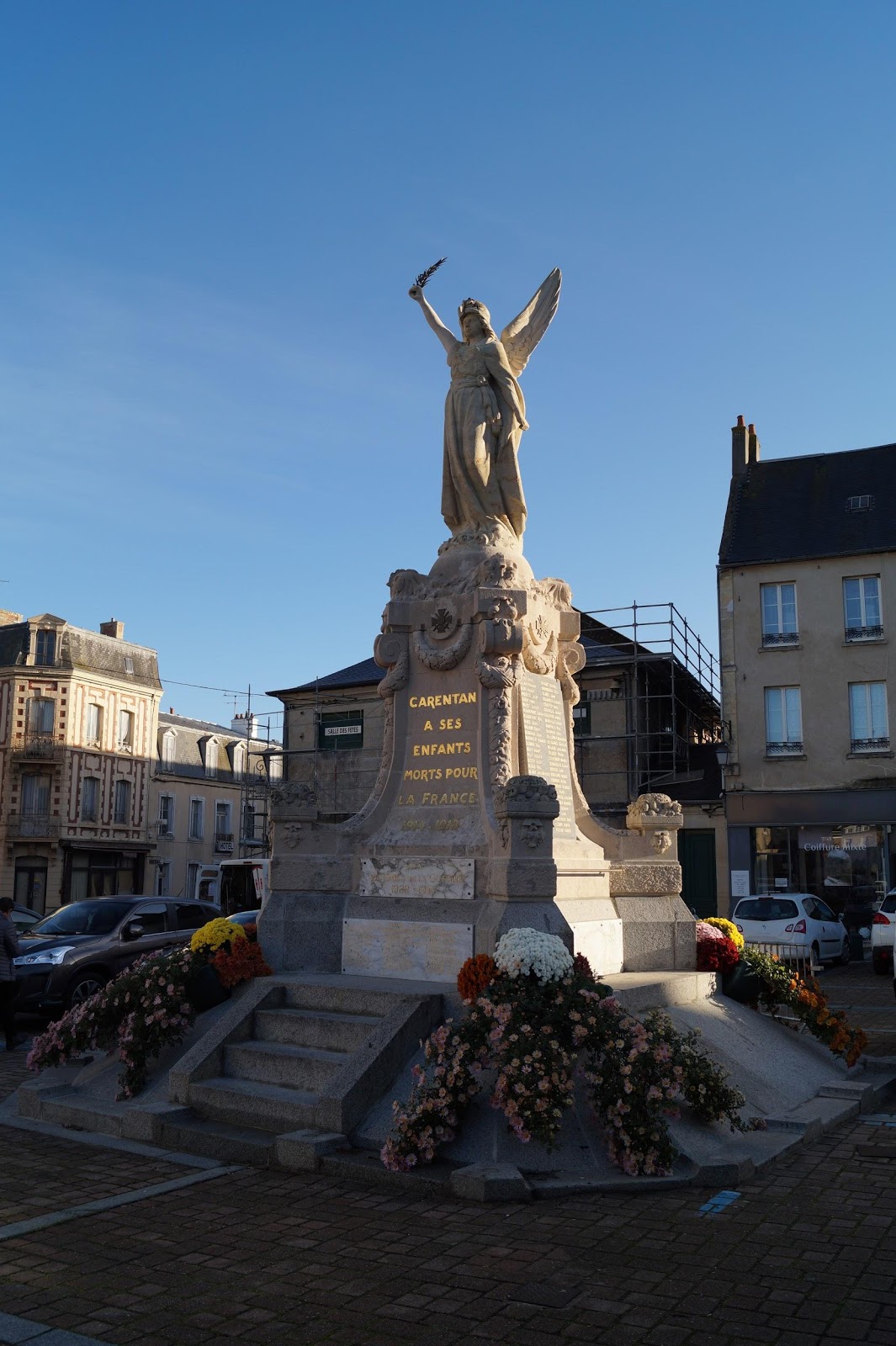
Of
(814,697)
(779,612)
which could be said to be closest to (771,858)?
(814,697)

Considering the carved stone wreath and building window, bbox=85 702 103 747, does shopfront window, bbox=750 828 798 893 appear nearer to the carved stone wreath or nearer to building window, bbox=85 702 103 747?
the carved stone wreath

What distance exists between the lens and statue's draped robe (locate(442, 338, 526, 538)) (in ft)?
36.6

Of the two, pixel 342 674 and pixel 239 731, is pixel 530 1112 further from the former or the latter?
pixel 239 731

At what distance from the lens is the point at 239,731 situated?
54062 mm

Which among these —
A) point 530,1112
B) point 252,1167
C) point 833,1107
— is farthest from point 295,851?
point 833,1107

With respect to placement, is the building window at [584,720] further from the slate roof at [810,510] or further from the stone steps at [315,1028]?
the stone steps at [315,1028]

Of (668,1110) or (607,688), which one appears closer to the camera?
(668,1110)

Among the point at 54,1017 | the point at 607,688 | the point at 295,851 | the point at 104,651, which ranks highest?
the point at 104,651

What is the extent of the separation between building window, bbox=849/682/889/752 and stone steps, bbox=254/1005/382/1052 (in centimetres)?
2324

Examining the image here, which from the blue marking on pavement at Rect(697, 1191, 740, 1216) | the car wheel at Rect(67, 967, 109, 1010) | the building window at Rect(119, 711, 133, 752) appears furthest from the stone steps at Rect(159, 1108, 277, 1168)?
the building window at Rect(119, 711, 133, 752)

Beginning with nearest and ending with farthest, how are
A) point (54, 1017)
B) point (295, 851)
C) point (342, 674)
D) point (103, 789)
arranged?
1. point (295, 851)
2. point (54, 1017)
3. point (342, 674)
4. point (103, 789)

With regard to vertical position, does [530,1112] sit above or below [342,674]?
below

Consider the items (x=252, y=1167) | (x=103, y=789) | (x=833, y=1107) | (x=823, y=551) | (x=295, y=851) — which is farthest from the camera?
(x=103, y=789)

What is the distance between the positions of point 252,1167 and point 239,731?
47697 mm
